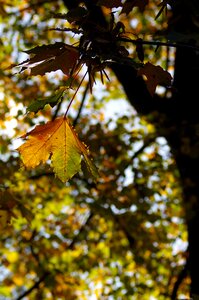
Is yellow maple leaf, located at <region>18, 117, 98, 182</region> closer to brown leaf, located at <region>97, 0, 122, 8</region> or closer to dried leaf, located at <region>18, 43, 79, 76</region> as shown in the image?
dried leaf, located at <region>18, 43, 79, 76</region>

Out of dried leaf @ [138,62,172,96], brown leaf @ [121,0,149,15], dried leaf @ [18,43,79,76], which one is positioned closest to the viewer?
dried leaf @ [18,43,79,76]

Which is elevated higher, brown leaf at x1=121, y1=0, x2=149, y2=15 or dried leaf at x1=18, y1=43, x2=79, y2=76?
brown leaf at x1=121, y1=0, x2=149, y2=15

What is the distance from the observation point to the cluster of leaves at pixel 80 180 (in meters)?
1.50

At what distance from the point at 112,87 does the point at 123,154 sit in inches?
131

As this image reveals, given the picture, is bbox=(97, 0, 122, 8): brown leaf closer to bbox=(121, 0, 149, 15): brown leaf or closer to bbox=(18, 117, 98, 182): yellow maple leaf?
bbox=(121, 0, 149, 15): brown leaf

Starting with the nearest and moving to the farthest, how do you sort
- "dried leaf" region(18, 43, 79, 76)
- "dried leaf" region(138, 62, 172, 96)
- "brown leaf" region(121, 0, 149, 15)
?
"dried leaf" region(18, 43, 79, 76) < "dried leaf" region(138, 62, 172, 96) < "brown leaf" region(121, 0, 149, 15)

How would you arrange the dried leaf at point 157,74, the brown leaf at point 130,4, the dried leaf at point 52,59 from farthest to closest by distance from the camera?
the brown leaf at point 130,4 < the dried leaf at point 157,74 < the dried leaf at point 52,59

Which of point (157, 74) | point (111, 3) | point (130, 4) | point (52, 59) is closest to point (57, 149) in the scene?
point (52, 59)

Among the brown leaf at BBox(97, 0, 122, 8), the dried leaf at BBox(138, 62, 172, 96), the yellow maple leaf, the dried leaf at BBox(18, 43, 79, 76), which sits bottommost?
the yellow maple leaf

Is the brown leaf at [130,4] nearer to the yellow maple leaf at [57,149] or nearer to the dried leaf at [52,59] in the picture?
the dried leaf at [52,59]

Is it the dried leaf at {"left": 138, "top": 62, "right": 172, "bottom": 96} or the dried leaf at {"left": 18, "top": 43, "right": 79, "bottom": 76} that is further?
the dried leaf at {"left": 138, "top": 62, "right": 172, "bottom": 96}

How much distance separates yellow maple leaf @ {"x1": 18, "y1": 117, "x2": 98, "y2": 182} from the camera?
5.42 ft

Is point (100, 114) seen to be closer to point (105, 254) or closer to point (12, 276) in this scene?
point (105, 254)

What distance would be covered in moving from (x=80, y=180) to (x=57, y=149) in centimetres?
400
